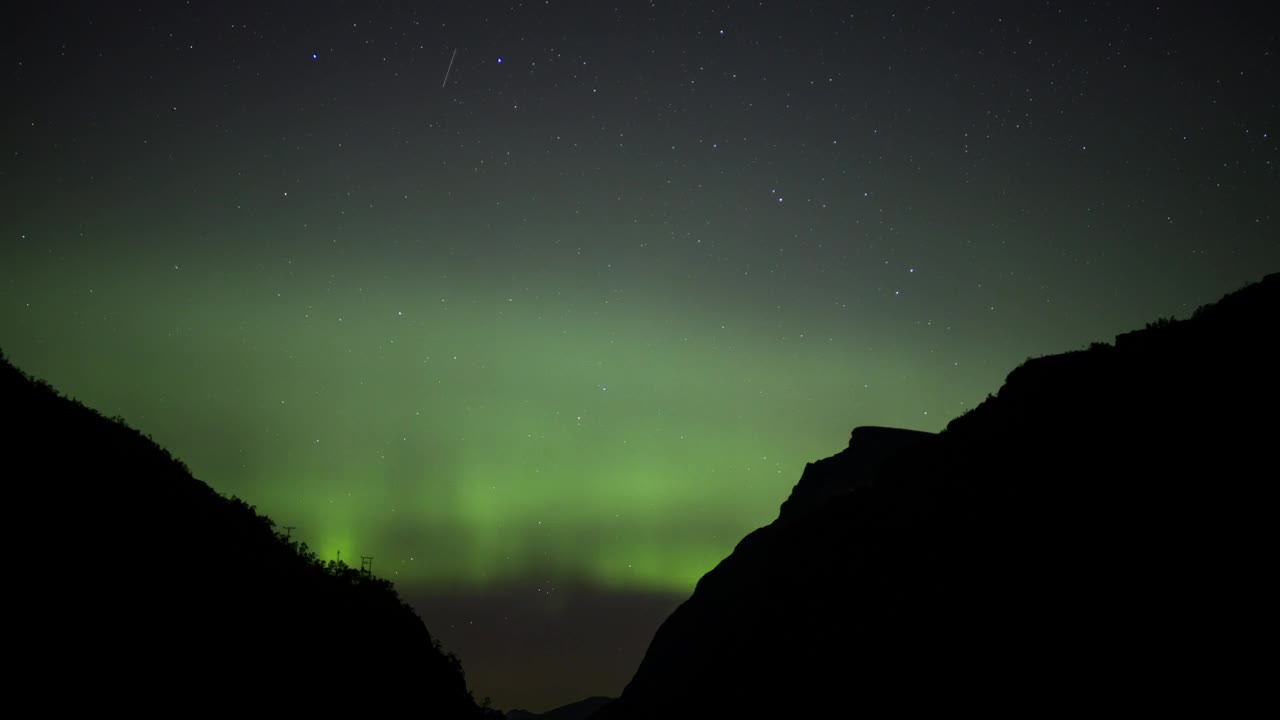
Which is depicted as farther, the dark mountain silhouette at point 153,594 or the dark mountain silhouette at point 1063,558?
the dark mountain silhouette at point 1063,558

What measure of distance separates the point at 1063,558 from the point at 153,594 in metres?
27.2

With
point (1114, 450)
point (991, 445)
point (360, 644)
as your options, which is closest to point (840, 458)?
point (991, 445)

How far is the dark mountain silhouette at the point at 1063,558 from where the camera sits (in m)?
19.6

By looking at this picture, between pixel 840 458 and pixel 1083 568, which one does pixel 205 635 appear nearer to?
pixel 1083 568

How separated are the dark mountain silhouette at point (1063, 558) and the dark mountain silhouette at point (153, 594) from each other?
19086mm

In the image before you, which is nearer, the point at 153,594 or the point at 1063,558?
the point at 153,594

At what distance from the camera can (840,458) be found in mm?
94750

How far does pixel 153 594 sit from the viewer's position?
→ 14.4 m

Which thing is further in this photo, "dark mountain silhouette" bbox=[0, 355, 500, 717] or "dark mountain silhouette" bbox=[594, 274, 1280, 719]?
"dark mountain silhouette" bbox=[594, 274, 1280, 719]

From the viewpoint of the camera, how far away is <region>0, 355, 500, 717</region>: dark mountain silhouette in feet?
38.9

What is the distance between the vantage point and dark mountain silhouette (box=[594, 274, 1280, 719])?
19.6 metres

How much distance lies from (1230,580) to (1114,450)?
8.94 m

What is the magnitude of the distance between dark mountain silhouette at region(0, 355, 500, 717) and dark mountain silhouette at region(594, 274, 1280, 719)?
19.1 meters

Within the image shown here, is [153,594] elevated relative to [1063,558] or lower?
elevated
